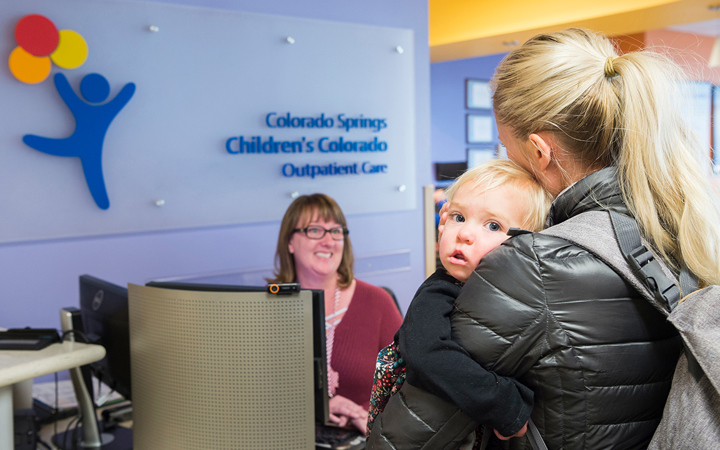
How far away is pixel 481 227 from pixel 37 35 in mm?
2812

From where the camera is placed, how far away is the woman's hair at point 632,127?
98 cm

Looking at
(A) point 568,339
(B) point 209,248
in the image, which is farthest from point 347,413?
(B) point 209,248

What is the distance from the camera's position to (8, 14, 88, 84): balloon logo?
3.05m

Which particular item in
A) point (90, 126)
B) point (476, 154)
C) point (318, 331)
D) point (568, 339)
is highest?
point (476, 154)

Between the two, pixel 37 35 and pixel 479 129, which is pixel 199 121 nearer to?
pixel 37 35

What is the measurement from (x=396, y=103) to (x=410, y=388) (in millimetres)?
3807

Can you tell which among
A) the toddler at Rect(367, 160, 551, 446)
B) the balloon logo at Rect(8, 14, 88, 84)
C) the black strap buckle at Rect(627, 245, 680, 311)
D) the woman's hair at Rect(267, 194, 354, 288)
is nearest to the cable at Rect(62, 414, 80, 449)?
the woman's hair at Rect(267, 194, 354, 288)

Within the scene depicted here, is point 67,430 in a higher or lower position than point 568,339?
lower

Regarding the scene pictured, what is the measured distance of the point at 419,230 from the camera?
189 inches

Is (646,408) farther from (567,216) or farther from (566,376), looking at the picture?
(567,216)

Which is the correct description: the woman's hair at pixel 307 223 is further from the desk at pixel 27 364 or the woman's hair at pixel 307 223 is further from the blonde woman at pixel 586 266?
the blonde woman at pixel 586 266

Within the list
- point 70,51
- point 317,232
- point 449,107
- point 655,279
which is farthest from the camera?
point 449,107

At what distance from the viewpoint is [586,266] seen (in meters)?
0.90

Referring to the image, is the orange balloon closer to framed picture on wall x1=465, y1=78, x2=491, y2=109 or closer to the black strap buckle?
the black strap buckle
